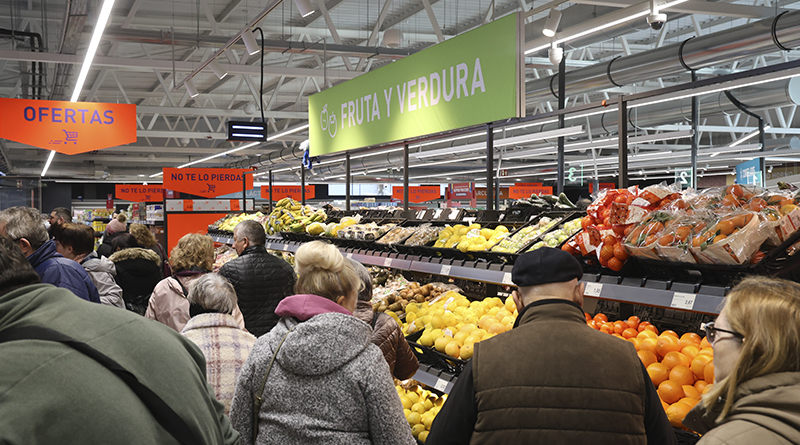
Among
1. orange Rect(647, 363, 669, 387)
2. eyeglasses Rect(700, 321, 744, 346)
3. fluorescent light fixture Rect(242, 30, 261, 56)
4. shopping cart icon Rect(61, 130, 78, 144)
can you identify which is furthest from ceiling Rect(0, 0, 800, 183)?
eyeglasses Rect(700, 321, 744, 346)

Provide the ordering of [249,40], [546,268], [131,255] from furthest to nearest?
[249,40]
[131,255]
[546,268]

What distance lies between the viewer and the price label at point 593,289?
2.43 meters

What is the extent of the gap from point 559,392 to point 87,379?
116cm

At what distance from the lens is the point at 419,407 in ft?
11.9

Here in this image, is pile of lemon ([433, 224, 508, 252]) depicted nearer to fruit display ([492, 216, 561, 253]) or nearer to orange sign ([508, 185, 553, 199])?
fruit display ([492, 216, 561, 253])

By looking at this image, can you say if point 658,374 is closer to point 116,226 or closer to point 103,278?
point 103,278

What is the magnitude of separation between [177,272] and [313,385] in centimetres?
268

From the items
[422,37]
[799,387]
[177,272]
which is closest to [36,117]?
[177,272]

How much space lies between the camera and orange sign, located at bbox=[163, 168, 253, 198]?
476 inches

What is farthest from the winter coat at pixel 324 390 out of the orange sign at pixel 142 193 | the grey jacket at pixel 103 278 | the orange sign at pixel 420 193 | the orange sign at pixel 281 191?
the orange sign at pixel 142 193

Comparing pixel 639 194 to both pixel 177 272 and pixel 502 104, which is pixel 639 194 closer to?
pixel 502 104

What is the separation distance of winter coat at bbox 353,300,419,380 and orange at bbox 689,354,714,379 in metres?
1.25

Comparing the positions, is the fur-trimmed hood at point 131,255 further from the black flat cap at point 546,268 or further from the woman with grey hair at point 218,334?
the black flat cap at point 546,268

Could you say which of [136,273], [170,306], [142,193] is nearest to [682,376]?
[170,306]
